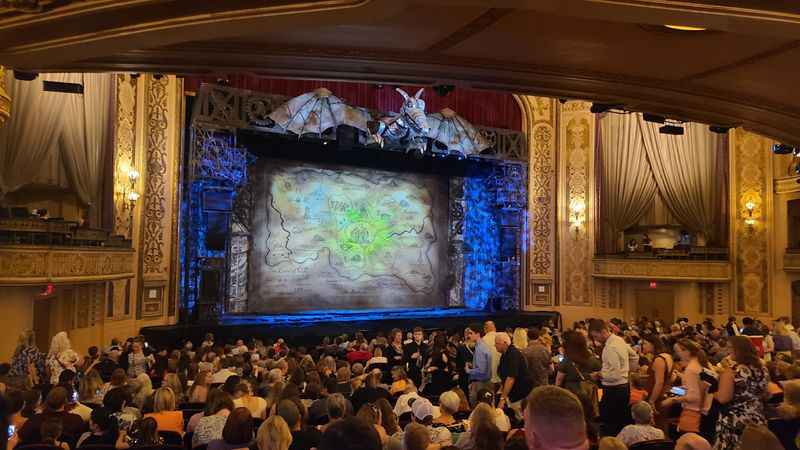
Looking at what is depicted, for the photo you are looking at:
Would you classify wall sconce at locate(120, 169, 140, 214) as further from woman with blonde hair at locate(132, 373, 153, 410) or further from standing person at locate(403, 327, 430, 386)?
woman with blonde hair at locate(132, 373, 153, 410)

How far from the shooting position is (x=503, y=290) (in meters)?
18.7

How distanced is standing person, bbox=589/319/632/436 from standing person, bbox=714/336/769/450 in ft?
4.24

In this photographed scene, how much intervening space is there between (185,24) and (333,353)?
26.1ft

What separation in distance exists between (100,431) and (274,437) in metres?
1.49

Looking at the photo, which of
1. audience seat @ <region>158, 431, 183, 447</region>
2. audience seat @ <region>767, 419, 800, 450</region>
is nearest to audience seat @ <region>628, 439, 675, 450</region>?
audience seat @ <region>767, 419, 800, 450</region>

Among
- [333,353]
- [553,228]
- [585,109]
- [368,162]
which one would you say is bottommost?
[333,353]

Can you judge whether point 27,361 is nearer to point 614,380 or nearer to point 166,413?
point 166,413

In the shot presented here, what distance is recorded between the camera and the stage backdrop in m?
16.0

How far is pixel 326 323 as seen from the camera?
48.8 feet

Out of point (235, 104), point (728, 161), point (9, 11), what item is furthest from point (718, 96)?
point (728, 161)

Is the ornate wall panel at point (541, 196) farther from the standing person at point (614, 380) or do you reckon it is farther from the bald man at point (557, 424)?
the bald man at point (557, 424)

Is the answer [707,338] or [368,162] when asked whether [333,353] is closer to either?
[707,338]

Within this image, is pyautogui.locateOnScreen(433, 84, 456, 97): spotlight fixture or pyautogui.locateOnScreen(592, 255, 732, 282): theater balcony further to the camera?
pyautogui.locateOnScreen(592, 255, 732, 282): theater balcony

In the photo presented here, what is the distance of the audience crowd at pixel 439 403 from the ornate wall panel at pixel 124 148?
4.30 metres
